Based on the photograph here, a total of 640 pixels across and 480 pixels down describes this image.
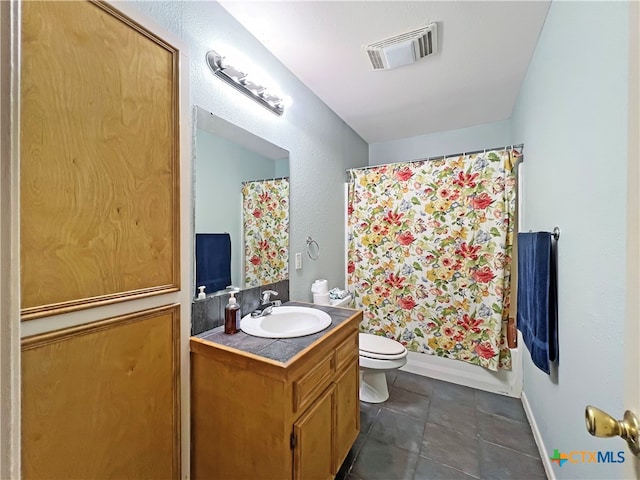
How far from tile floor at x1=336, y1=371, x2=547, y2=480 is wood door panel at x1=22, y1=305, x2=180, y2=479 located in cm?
96

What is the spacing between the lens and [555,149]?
4.43 feet

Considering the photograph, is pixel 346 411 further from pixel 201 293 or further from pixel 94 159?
pixel 94 159

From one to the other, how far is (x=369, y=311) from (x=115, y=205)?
2.23 metres

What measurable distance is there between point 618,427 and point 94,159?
142cm

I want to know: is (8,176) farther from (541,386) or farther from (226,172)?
(541,386)

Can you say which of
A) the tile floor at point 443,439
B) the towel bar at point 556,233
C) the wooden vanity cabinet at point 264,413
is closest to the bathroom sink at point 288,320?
the wooden vanity cabinet at point 264,413

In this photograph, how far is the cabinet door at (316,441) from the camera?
3.43 feet

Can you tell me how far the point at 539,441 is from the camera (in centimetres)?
160

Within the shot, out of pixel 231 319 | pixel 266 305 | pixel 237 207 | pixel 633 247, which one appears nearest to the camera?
pixel 633 247

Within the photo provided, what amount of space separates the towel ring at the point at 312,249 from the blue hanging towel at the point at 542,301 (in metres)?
1.38

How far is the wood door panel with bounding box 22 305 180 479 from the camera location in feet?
2.59

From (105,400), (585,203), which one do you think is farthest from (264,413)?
(585,203)

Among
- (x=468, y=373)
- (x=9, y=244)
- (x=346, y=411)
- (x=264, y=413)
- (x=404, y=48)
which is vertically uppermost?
(x=404, y=48)

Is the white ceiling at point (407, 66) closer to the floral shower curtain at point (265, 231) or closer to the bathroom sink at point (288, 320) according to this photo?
the floral shower curtain at point (265, 231)
